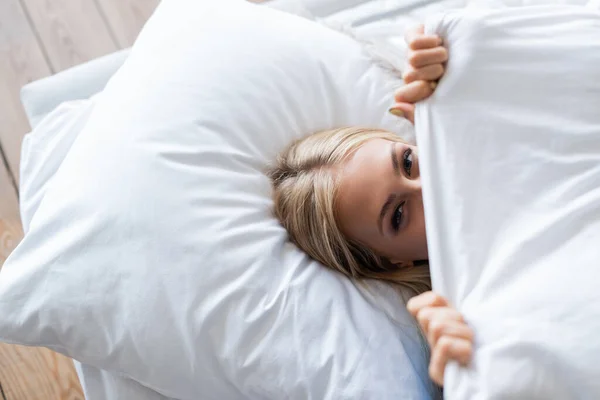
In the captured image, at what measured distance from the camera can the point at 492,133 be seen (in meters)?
0.71

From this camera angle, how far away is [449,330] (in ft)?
1.89

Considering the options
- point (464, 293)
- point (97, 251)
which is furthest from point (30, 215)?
point (464, 293)

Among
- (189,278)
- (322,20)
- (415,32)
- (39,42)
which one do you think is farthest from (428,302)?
(39,42)

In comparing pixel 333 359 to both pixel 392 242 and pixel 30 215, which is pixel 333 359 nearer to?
pixel 392 242

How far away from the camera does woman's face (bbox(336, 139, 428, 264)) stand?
0.77 m

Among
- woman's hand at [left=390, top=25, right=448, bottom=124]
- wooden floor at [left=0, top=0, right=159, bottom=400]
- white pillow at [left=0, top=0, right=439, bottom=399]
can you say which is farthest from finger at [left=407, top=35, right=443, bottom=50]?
wooden floor at [left=0, top=0, right=159, bottom=400]

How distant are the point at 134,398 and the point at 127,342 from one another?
123 mm

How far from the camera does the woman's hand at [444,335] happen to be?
0.56 metres

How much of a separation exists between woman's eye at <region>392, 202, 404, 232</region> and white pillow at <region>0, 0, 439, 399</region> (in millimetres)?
82

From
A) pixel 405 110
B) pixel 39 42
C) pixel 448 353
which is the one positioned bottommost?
pixel 448 353

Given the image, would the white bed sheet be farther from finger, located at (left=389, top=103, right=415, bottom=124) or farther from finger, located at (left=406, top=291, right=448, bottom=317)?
finger, located at (left=406, top=291, right=448, bottom=317)

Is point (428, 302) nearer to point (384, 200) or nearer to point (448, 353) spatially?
point (448, 353)

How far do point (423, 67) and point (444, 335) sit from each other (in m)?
0.35

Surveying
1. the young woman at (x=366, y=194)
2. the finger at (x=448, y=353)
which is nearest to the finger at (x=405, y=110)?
the young woman at (x=366, y=194)
